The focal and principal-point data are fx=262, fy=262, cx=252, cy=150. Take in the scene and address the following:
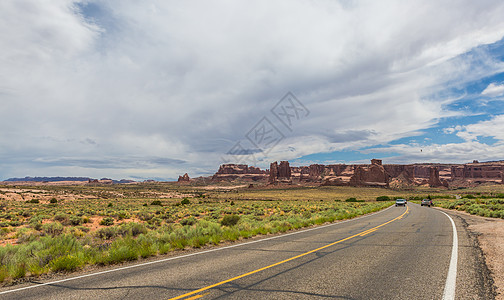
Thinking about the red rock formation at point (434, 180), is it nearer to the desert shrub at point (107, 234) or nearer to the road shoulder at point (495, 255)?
the road shoulder at point (495, 255)

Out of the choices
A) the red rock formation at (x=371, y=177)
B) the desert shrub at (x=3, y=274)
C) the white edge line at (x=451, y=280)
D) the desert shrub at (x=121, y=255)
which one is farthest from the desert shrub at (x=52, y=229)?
the red rock formation at (x=371, y=177)

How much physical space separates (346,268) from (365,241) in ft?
16.1

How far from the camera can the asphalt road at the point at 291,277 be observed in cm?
528

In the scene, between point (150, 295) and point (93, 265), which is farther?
point (93, 265)

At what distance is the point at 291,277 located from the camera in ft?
20.6

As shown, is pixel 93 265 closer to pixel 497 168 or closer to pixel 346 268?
pixel 346 268

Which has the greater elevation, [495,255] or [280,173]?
[280,173]

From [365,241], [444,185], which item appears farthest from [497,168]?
[365,241]

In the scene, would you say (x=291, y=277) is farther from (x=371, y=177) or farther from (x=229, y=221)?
(x=371, y=177)

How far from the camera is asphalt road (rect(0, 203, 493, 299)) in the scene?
208 inches

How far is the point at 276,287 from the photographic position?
5.62 metres

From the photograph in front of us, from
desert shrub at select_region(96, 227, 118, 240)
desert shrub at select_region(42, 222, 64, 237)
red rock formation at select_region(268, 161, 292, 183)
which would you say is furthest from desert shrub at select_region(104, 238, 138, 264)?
red rock formation at select_region(268, 161, 292, 183)

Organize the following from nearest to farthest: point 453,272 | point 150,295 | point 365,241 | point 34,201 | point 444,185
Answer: point 150,295, point 453,272, point 365,241, point 34,201, point 444,185

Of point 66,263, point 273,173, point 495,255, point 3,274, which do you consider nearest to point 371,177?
point 273,173
